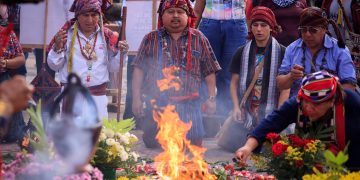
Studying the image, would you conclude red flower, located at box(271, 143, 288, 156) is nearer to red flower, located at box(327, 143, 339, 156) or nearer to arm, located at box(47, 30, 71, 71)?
red flower, located at box(327, 143, 339, 156)

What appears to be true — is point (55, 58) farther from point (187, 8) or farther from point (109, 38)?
point (187, 8)

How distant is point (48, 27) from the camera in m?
9.85

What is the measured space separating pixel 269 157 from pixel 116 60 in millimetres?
3052

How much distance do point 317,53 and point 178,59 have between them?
1.59m

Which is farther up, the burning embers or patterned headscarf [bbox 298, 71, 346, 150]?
patterned headscarf [bbox 298, 71, 346, 150]

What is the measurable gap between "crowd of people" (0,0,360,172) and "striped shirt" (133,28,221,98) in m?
0.01

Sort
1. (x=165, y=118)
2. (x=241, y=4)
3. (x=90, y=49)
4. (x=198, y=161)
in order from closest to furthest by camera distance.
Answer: (x=198, y=161) → (x=165, y=118) → (x=90, y=49) → (x=241, y=4)

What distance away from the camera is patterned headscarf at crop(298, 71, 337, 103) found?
6086 millimetres

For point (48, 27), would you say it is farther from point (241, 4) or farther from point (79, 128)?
point (79, 128)

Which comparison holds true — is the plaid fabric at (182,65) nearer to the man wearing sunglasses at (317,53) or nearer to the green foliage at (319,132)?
the man wearing sunglasses at (317,53)

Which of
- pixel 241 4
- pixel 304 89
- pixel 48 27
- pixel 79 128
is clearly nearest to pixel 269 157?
pixel 304 89

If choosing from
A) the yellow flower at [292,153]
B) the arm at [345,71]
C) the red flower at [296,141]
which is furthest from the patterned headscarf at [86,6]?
the yellow flower at [292,153]

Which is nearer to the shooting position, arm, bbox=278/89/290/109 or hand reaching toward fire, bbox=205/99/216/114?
arm, bbox=278/89/290/109

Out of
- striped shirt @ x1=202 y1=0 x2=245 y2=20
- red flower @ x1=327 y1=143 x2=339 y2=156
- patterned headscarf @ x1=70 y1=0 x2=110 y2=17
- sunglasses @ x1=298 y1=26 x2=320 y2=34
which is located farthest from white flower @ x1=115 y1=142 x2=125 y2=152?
striped shirt @ x1=202 y1=0 x2=245 y2=20
